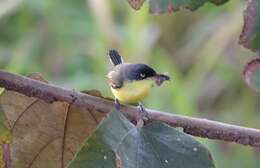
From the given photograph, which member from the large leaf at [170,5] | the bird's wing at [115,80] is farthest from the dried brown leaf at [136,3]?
the bird's wing at [115,80]

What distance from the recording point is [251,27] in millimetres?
670

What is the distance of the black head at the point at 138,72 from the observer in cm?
90

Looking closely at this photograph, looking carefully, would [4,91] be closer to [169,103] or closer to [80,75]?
[169,103]

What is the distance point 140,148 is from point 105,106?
0.25ft

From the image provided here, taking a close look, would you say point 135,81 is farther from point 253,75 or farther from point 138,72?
point 253,75

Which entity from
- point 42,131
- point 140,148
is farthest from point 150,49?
point 140,148

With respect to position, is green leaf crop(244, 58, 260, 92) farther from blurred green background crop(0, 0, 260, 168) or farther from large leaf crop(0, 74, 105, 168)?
blurred green background crop(0, 0, 260, 168)

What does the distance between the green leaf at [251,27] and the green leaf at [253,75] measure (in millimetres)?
62

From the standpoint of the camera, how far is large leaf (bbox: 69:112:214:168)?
2.24 ft

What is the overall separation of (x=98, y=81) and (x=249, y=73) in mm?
1558

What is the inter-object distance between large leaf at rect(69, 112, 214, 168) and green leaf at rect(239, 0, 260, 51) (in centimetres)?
12

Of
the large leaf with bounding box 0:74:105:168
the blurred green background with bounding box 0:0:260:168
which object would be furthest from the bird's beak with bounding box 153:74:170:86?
the blurred green background with bounding box 0:0:260:168

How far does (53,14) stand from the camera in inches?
98.6

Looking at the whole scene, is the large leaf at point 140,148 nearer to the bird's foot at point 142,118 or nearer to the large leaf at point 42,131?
the bird's foot at point 142,118
